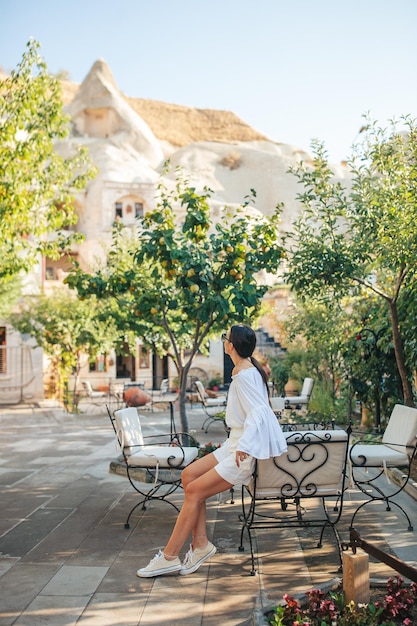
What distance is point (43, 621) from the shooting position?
348cm

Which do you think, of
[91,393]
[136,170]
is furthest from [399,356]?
[136,170]

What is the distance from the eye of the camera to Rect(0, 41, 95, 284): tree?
947cm

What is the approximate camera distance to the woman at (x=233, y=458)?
13.7 ft

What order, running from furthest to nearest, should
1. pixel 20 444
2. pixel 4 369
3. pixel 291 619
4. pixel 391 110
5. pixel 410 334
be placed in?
pixel 4 369 < pixel 20 444 < pixel 410 334 < pixel 391 110 < pixel 291 619

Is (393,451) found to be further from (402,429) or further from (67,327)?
(67,327)

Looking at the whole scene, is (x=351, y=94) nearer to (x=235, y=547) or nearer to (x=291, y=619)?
(x=235, y=547)

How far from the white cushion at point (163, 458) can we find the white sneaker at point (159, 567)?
1258mm

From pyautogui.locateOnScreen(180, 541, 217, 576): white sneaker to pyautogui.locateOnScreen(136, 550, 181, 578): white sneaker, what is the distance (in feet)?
0.19

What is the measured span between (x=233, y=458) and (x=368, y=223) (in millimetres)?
→ 3882

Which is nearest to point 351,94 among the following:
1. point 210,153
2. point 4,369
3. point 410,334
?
point 410,334

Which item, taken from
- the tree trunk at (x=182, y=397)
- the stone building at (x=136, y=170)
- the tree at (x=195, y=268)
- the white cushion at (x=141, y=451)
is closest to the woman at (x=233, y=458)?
the white cushion at (x=141, y=451)

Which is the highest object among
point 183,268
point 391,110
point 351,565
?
point 391,110

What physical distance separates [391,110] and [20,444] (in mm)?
7680

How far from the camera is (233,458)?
4250 millimetres
